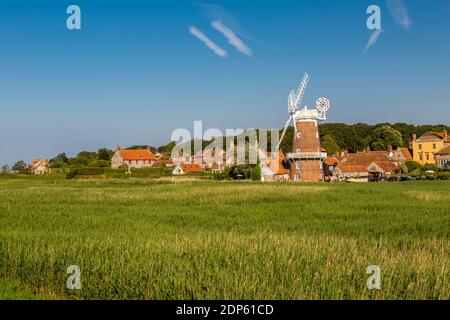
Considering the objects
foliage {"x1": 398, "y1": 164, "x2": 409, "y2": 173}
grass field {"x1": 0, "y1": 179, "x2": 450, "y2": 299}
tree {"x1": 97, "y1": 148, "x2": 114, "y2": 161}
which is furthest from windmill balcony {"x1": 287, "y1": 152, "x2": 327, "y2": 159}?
tree {"x1": 97, "y1": 148, "x2": 114, "y2": 161}

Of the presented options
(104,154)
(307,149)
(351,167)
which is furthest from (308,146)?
(104,154)

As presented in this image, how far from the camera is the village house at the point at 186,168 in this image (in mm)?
97800

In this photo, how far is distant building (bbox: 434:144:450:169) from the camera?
91.1 m

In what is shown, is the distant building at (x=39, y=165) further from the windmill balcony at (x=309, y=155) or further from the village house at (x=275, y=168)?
the windmill balcony at (x=309, y=155)

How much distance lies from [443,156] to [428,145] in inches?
201

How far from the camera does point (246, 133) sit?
109562mm

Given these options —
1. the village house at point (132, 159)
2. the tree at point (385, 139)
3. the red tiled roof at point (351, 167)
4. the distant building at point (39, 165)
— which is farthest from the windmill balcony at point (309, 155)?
the distant building at point (39, 165)

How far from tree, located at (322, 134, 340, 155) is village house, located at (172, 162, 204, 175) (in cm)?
3116

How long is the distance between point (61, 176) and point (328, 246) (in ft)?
225

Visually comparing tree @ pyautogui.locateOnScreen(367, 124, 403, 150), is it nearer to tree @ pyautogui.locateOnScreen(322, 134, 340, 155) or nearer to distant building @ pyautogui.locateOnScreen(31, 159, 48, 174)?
tree @ pyautogui.locateOnScreen(322, 134, 340, 155)

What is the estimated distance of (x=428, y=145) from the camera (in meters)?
96.7
